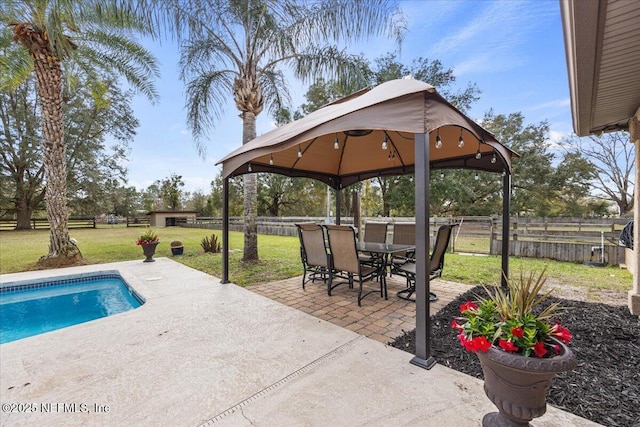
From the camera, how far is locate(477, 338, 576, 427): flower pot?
1272 millimetres

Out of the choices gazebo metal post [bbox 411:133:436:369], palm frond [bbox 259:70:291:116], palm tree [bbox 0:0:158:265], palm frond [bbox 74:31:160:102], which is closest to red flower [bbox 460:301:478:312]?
gazebo metal post [bbox 411:133:436:369]

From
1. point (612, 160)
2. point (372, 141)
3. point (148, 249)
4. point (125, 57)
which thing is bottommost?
point (148, 249)

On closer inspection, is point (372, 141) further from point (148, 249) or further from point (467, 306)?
point (148, 249)

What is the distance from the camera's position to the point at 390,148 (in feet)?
17.8

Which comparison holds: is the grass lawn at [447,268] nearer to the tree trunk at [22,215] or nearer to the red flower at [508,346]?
the red flower at [508,346]

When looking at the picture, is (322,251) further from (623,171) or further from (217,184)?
(217,184)

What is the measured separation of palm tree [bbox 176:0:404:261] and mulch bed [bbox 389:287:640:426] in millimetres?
5224

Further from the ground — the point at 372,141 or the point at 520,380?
the point at 372,141

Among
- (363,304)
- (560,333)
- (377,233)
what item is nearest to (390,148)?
(377,233)

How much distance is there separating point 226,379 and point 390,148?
15.5 ft

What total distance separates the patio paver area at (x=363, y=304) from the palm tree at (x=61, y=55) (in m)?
5.74

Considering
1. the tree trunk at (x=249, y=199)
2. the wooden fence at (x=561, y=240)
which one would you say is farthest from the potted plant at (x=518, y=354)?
the wooden fence at (x=561, y=240)

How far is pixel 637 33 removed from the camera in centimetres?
174

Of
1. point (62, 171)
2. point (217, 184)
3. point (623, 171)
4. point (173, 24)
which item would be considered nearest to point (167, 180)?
point (217, 184)
